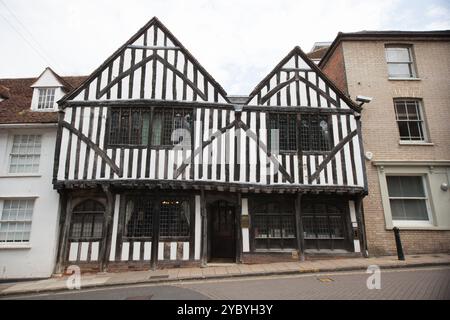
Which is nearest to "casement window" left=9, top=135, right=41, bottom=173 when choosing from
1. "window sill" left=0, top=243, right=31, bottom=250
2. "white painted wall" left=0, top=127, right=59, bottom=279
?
"white painted wall" left=0, top=127, right=59, bottom=279

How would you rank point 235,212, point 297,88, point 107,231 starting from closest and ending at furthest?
point 107,231 → point 235,212 → point 297,88

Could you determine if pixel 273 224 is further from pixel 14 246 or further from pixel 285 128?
pixel 14 246

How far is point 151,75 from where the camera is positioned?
396 inches

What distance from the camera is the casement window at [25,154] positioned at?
31.7ft

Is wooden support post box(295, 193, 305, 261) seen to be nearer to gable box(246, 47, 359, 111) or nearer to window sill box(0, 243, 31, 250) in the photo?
gable box(246, 47, 359, 111)

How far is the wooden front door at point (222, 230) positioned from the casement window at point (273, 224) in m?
0.93

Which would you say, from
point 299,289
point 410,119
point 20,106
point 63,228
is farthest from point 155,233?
point 410,119

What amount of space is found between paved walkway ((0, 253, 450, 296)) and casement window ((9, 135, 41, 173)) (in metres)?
3.96

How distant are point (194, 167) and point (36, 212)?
229 inches

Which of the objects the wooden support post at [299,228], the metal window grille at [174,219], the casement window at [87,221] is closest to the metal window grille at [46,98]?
the casement window at [87,221]

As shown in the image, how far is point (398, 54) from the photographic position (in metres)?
11.8

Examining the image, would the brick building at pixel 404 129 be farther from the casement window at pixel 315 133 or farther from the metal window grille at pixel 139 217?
the metal window grille at pixel 139 217
